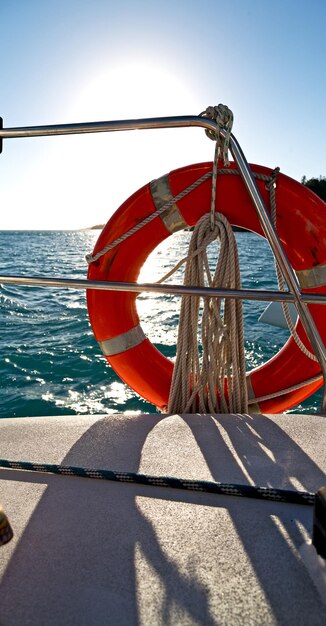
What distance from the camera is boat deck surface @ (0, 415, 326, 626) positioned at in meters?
0.59

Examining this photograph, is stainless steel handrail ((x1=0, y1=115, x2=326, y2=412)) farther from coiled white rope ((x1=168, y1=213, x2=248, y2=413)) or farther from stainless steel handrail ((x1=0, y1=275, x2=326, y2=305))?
coiled white rope ((x1=168, y1=213, x2=248, y2=413))

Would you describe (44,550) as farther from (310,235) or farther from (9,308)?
(9,308)

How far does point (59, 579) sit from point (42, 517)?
0.15 meters

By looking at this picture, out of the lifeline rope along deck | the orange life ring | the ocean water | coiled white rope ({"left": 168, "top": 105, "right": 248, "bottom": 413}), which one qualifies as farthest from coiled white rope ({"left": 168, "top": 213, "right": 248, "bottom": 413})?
the ocean water

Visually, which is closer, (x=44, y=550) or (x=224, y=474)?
(x=44, y=550)

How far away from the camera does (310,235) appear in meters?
1.39

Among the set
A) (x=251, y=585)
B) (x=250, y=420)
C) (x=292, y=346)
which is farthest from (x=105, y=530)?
(x=292, y=346)

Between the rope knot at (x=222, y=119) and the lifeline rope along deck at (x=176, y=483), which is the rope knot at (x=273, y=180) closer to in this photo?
the rope knot at (x=222, y=119)

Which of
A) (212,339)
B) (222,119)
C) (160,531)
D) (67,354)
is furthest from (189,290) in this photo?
(67,354)

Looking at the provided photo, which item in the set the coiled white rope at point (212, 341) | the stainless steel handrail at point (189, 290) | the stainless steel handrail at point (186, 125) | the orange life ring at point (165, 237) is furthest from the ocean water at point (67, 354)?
the stainless steel handrail at point (186, 125)

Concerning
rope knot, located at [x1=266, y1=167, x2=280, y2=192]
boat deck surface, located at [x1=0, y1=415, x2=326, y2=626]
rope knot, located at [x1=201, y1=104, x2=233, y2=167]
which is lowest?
boat deck surface, located at [x1=0, y1=415, x2=326, y2=626]

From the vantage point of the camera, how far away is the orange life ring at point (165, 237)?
1375mm

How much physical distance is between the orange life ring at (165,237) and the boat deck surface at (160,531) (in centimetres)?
47

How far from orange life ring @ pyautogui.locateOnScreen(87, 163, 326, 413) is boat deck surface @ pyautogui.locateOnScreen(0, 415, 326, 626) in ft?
1.55
